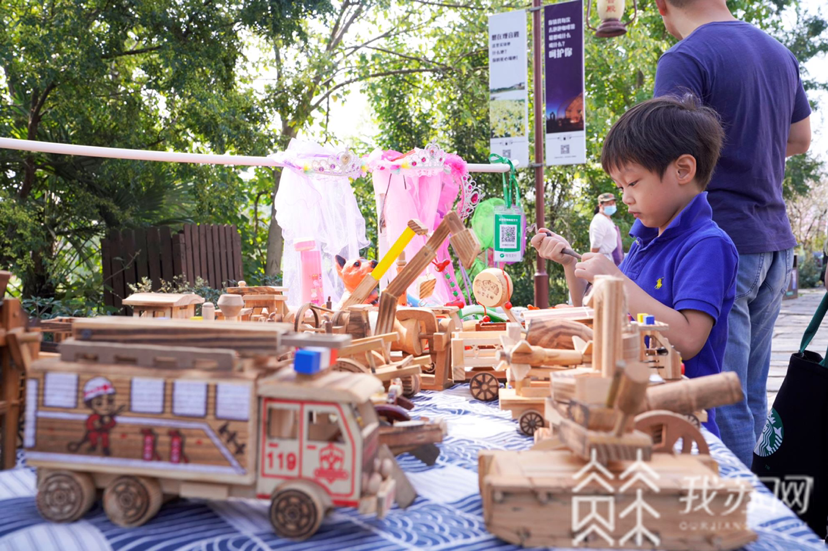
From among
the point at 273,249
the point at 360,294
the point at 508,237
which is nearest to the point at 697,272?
the point at 360,294

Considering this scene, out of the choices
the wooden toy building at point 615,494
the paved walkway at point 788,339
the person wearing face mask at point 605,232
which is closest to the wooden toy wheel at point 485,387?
the wooden toy building at point 615,494

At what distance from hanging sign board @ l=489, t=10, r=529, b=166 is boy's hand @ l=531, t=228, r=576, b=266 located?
2801 mm

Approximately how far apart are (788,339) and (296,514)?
27.6ft

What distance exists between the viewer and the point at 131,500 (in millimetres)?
775

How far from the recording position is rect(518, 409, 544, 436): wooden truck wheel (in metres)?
1.20

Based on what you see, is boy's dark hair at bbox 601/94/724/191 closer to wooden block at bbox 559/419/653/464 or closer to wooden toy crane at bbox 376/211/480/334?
wooden toy crane at bbox 376/211/480/334

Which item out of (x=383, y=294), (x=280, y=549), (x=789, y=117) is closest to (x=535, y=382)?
(x=383, y=294)

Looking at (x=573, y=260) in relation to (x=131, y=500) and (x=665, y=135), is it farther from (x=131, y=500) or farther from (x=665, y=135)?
(x=131, y=500)

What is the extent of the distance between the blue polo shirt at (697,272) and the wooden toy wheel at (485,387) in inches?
19.3

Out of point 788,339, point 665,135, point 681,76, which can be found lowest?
point 788,339

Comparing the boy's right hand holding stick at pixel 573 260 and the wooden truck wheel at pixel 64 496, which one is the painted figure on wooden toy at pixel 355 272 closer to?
the boy's right hand holding stick at pixel 573 260

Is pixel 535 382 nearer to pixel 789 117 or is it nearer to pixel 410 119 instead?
pixel 789 117

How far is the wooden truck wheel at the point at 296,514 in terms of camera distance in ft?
2.44

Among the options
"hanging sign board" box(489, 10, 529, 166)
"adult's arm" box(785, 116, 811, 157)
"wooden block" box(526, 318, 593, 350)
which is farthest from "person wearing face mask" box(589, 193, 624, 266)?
"wooden block" box(526, 318, 593, 350)
